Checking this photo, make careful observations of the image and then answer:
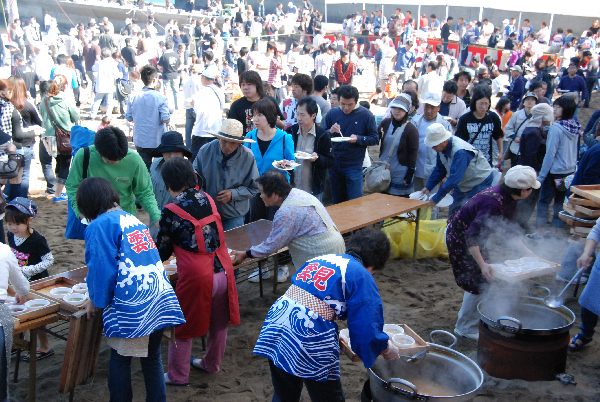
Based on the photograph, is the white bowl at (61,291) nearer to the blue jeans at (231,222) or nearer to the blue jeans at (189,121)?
the blue jeans at (231,222)

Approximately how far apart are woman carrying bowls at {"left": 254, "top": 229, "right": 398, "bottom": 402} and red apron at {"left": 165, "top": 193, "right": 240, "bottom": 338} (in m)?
0.91

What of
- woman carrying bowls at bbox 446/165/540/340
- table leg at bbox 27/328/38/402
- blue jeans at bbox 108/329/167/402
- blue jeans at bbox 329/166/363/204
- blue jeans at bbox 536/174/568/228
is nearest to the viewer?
blue jeans at bbox 108/329/167/402

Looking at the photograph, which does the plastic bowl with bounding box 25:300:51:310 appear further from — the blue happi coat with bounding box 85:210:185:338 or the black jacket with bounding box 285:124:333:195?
the black jacket with bounding box 285:124:333:195

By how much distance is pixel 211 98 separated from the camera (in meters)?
7.43

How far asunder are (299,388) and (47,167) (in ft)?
22.4

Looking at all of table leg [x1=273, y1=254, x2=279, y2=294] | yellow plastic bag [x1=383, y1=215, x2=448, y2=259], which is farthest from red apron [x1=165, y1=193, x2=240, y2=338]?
yellow plastic bag [x1=383, y1=215, x2=448, y2=259]

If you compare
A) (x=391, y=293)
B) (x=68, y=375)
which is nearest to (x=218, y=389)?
(x=68, y=375)

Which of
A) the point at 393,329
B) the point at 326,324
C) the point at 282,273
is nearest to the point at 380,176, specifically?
the point at 282,273

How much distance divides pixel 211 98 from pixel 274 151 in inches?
102

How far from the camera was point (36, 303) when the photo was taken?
339 centimetres

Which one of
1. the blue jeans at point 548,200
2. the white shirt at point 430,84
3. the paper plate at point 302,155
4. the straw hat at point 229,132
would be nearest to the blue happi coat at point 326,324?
the straw hat at point 229,132

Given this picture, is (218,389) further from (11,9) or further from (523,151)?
(11,9)

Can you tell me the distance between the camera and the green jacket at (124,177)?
13.8 ft

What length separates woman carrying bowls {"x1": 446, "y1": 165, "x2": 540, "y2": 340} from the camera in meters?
3.85
